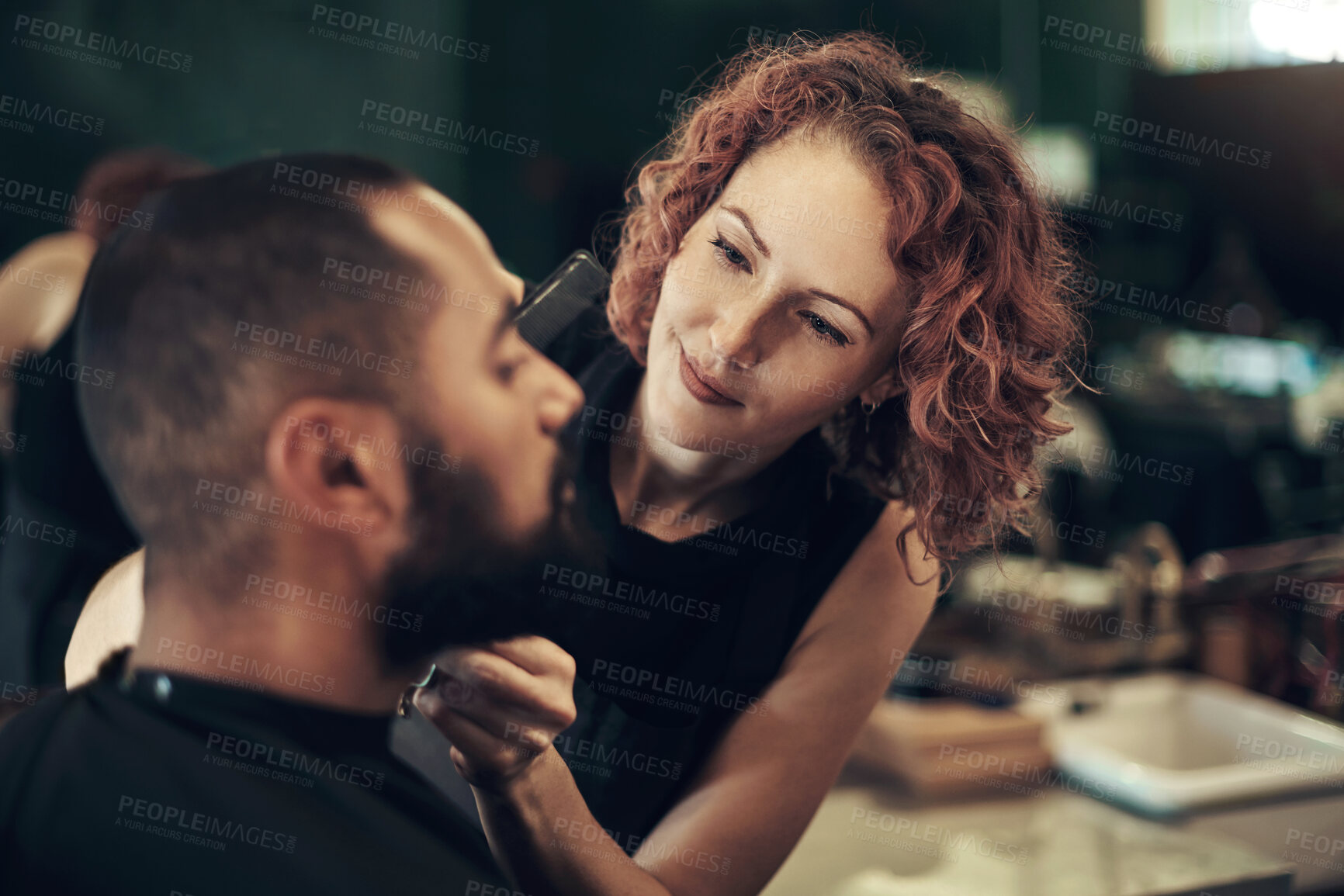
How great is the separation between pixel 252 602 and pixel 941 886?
756 millimetres

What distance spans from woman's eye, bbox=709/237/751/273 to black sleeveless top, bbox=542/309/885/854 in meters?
0.13

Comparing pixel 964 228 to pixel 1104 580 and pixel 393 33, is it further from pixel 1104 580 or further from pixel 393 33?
pixel 1104 580

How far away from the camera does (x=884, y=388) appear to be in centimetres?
68

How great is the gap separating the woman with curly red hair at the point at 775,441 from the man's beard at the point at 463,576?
22mm

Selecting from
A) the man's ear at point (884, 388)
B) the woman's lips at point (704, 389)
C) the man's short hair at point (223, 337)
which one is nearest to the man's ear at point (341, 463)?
the man's short hair at point (223, 337)

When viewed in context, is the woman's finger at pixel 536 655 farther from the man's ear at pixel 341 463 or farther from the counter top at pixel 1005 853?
the counter top at pixel 1005 853

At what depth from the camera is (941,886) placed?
95cm

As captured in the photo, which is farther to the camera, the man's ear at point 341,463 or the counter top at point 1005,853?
the counter top at point 1005,853

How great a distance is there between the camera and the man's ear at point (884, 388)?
2.21 ft

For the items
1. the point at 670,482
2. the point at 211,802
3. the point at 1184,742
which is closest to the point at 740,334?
the point at 670,482

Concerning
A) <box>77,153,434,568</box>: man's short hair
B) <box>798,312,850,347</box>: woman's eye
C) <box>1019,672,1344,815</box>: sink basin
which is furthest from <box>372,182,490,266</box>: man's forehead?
<box>1019,672,1344,815</box>: sink basin

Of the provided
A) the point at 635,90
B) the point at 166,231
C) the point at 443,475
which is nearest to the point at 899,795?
the point at 443,475

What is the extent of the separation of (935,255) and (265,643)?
544mm

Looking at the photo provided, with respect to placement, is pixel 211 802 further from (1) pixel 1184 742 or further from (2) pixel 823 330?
(1) pixel 1184 742
